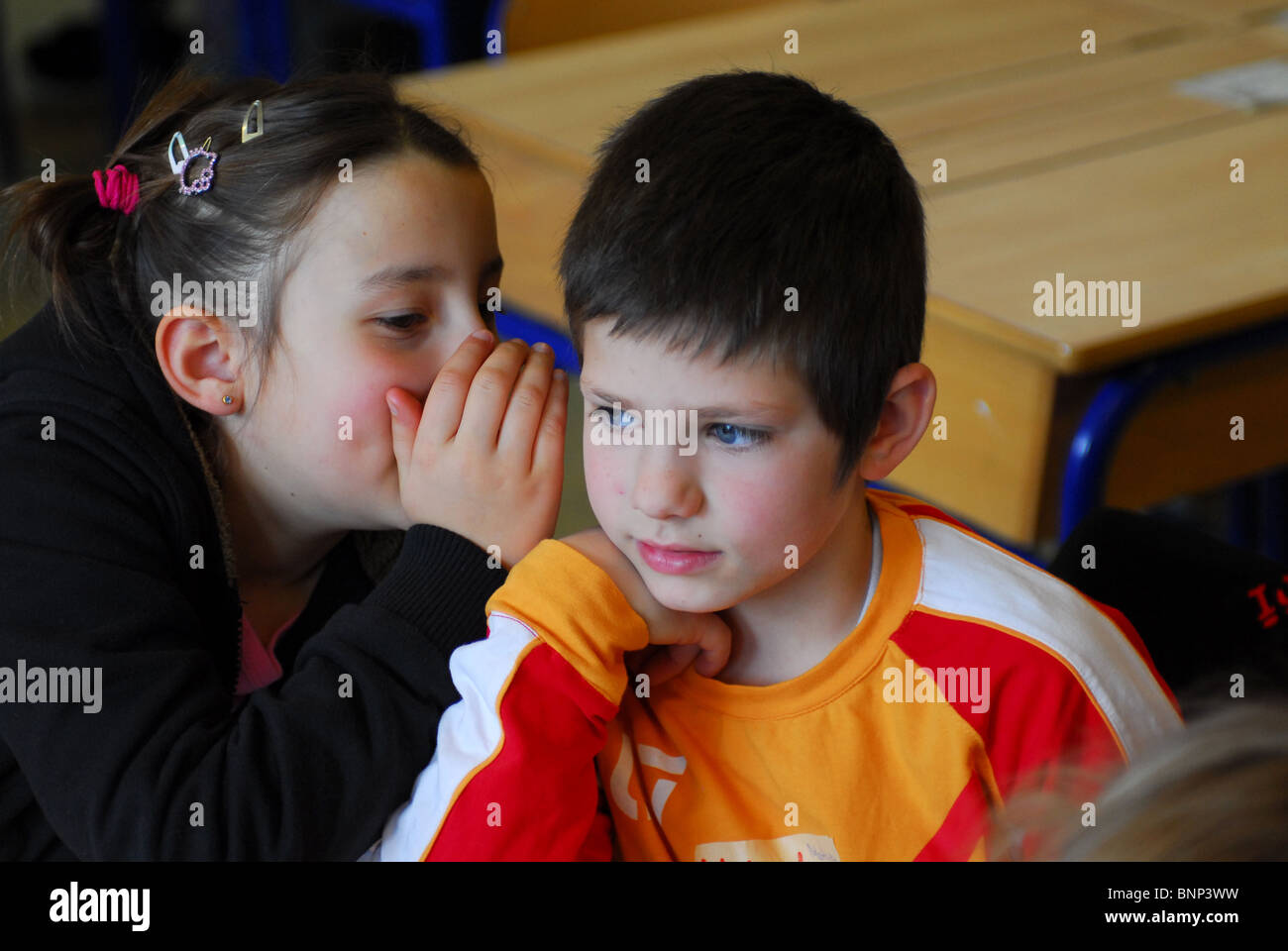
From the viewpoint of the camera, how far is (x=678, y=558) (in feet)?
2.97

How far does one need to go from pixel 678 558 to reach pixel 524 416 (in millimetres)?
177

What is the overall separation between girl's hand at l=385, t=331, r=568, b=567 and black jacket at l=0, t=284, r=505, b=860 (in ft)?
0.08

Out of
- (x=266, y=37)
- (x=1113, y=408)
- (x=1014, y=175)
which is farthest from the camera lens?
(x=266, y=37)

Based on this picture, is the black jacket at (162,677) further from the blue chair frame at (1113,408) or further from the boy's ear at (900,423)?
the blue chair frame at (1113,408)

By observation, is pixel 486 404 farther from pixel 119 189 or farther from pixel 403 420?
pixel 119 189

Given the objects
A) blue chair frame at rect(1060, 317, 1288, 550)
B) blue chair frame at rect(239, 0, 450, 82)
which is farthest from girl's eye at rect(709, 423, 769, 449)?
blue chair frame at rect(239, 0, 450, 82)

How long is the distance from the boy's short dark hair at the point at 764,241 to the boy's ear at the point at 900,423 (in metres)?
0.02

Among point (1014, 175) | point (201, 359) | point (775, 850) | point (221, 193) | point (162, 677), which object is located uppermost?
point (1014, 175)

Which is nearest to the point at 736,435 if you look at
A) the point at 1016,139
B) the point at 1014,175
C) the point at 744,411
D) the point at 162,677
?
the point at 744,411

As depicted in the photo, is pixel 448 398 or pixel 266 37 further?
pixel 266 37

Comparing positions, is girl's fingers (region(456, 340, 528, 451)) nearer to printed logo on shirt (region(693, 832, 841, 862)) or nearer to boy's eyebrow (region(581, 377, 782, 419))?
boy's eyebrow (region(581, 377, 782, 419))

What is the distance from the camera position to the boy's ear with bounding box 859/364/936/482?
956mm
